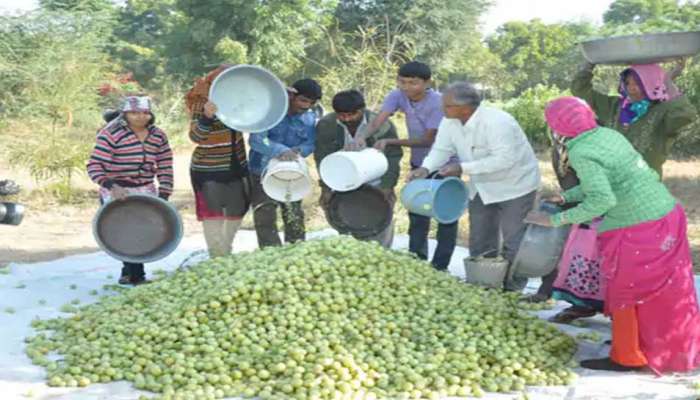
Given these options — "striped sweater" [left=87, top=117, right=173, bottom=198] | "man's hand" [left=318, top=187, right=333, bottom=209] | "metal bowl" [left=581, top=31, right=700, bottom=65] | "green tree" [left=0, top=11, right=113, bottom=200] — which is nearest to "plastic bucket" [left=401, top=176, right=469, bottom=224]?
"man's hand" [left=318, top=187, right=333, bottom=209]

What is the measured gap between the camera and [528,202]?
4.78m

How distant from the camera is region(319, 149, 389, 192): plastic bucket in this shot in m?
4.87

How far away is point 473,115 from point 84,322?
91.1 inches

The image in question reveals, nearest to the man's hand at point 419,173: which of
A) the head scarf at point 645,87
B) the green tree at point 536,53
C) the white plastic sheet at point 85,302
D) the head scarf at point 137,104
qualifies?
the white plastic sheet at point 85,302

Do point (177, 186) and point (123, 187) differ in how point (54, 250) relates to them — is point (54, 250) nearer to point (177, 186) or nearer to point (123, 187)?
point (123, 187)

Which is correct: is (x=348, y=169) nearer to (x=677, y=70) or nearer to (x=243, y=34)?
(x=677, y=70)

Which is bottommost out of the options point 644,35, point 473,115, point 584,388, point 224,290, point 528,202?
point 584,388

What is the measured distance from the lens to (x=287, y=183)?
16.9ft

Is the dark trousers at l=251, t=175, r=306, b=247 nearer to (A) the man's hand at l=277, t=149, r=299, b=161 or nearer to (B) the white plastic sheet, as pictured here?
(A) the man's hand at l=277, t=149, r=299, b=161

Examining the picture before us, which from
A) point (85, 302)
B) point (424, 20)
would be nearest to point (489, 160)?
point (85, 302)

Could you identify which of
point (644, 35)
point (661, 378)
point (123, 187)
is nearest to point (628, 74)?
point (644, 35)

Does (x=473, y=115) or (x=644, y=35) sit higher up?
(x=644, y=35)

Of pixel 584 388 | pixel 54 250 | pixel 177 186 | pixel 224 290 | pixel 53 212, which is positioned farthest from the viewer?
pixel 177 186

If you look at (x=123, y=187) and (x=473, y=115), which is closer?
(x=473, y=115)
